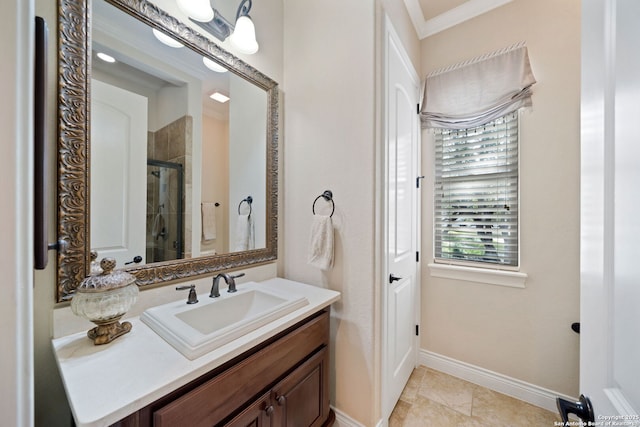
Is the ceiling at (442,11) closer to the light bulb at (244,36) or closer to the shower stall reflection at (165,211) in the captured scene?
the light bulb at (244,36)

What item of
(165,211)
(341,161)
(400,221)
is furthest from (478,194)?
(165,211)

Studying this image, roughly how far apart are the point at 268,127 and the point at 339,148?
52cm

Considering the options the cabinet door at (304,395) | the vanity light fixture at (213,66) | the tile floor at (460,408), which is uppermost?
the vanity light fixture at (213,66)

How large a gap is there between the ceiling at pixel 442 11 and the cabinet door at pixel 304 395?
7.69 feet

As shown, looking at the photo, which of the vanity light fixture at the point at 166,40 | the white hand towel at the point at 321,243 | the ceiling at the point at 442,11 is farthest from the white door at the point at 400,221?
the vanity light fixture at the point at 166,40

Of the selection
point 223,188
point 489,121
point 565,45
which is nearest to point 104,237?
point 223,188

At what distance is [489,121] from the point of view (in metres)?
1.73

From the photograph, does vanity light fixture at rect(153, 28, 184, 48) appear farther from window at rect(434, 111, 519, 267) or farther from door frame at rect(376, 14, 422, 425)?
window at rect(434, 111, 519, 267)

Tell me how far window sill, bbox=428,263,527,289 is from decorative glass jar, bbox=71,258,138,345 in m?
1.93

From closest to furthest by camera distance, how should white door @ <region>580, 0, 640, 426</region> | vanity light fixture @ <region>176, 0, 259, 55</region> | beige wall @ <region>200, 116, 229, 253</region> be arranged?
1. white door @ <region>580, 0, 640, 426</region>
2. vanity light fixture @ <region>176, 0, 259, 55</region>
3. beige wall @ <region>200, 116, 229, 253</region>

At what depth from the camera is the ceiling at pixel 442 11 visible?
174 cm

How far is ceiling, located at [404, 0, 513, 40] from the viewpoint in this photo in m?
1.74

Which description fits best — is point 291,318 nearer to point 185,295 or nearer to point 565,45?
point 185,295

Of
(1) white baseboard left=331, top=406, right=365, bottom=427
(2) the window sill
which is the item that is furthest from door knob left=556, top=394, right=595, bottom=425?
(2) the window sill
